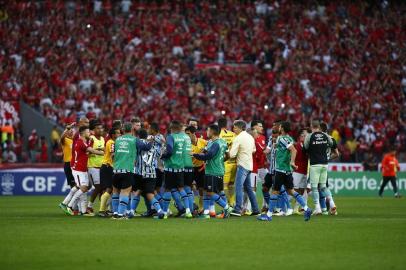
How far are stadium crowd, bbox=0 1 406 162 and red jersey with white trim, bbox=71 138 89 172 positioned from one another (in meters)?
15.8

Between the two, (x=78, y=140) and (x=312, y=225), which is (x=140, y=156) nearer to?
(x=78, y=140)

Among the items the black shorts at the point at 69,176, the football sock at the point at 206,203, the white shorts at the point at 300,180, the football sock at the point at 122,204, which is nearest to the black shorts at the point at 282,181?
the football sock at the point at 206,203

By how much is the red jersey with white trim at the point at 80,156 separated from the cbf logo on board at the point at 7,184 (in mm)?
14589

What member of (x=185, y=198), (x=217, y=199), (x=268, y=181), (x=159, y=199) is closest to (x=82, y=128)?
(x=159, y=199)

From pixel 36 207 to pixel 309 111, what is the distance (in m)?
19.9

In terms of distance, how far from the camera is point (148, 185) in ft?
74.0

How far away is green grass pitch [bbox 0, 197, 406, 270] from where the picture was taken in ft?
45.1

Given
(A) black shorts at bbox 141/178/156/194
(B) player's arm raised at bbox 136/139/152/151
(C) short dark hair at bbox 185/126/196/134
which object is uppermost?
(C) short dark hair at bbox 185/126/196/134

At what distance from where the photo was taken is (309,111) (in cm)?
4503

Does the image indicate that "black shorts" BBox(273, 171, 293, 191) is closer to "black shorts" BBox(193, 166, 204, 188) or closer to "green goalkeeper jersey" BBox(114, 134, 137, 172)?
"black shorts" BBox(193, 166, 204, 188)

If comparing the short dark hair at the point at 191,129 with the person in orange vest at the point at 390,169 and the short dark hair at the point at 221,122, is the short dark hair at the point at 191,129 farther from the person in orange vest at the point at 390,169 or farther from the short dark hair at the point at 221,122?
the person in orange vest at the point at 390,169

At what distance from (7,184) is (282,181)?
61.6 ft

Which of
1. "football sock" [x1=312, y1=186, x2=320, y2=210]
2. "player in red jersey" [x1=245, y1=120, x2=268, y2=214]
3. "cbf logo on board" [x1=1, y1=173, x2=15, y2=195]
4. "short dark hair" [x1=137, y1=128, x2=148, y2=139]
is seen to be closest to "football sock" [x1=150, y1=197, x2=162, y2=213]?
"short dark hair" [x1=137, y1=128, x2=148, y2=139]

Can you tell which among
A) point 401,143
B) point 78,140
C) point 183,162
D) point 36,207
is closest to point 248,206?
point 183,162
